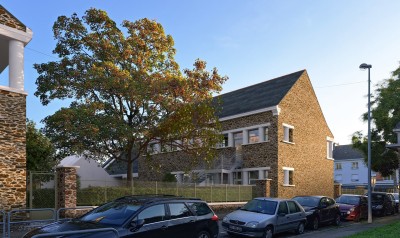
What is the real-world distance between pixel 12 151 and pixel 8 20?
18.0ft

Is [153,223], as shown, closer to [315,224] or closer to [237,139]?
[315,224]

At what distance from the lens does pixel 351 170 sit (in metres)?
76.4

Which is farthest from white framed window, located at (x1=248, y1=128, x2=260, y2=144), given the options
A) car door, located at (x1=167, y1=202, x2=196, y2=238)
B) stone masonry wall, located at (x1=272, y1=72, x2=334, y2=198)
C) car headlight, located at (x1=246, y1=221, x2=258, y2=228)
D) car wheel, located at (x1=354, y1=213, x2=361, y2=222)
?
car door, located at (x1=167, y1=202, x2=196, y2=238)

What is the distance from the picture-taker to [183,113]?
80.3ft

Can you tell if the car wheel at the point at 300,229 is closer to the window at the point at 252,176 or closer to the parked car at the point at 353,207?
the parked car at the point at 353,207

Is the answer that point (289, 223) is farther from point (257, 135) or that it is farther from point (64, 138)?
point (257, 135)

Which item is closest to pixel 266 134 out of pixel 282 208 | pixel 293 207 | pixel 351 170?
pixel 293 207

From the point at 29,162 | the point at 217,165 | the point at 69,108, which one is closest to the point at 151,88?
the point at 69,108

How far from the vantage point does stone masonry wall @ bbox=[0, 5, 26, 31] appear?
18.4 m

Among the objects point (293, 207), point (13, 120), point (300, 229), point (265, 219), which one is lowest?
point (300, 229)

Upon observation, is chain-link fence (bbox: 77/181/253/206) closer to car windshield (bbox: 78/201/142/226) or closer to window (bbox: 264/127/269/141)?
window (bbox: 264/127/269/141)

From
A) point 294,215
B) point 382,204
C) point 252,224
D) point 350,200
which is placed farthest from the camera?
point 382,204

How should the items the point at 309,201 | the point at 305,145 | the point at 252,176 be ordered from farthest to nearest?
1. the point at 305,145
2. the point at 252,176
3. the point at 309,201

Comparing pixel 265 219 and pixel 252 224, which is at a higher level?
pixel 265 219
